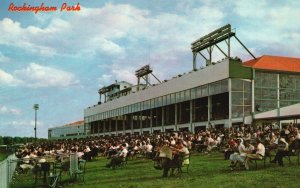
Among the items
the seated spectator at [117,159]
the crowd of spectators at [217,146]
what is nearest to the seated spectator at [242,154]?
the crowd of spectators at [217,146]

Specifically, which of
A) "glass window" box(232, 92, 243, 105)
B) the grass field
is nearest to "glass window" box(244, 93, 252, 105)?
"glass window" box(232, 92, 243, 105)

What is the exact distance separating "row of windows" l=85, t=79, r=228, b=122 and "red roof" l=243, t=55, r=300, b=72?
4080 mm

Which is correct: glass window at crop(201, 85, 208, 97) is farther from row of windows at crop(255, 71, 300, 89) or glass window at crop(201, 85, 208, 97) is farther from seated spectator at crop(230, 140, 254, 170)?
seated spectator at crop(230, 140, 254, 170)

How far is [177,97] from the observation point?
53.1 meters

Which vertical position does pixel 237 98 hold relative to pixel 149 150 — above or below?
above

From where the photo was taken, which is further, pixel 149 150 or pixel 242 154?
pixel 149 150

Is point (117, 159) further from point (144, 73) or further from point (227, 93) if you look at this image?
point (144, 73)

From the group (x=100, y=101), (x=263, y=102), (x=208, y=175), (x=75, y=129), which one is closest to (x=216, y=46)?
(x=263, y=102)

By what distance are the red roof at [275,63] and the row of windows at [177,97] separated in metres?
4.08

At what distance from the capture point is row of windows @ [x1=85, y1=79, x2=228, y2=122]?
4362 cm

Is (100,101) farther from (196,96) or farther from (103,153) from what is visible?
(103,153)

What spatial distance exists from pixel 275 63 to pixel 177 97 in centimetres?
1222

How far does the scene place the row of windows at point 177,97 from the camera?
43.6 meters

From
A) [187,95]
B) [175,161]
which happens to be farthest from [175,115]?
[175,161]
